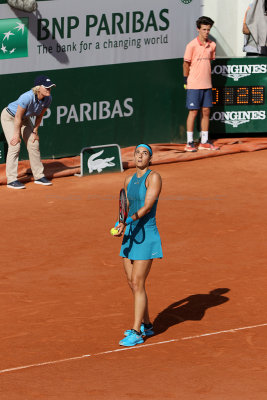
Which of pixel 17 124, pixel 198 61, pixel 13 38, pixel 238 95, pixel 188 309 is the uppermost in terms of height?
pixel 13 38

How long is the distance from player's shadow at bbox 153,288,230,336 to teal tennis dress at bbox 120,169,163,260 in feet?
2.90

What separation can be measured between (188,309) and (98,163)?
7.31 metres

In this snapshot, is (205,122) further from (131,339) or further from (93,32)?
(131,339)

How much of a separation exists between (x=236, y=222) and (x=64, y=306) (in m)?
4.25

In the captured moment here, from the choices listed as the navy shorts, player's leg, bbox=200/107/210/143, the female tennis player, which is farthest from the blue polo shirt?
the female tennis player

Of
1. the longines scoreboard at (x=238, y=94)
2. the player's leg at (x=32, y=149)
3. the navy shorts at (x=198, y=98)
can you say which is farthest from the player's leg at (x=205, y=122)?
the player's leg at (x=32, y=149)

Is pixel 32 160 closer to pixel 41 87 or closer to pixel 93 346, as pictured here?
pixel 41 87

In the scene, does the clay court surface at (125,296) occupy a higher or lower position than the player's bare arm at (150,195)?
lower

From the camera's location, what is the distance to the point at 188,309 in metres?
9.32

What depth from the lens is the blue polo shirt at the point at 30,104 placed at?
571 inches

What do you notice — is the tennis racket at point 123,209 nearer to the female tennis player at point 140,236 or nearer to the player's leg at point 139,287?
the female tennis player at point 140,236

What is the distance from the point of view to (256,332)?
336 inches

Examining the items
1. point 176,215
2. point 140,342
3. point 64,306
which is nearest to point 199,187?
point 176,215

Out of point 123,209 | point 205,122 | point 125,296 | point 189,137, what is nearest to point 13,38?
point 189,137
